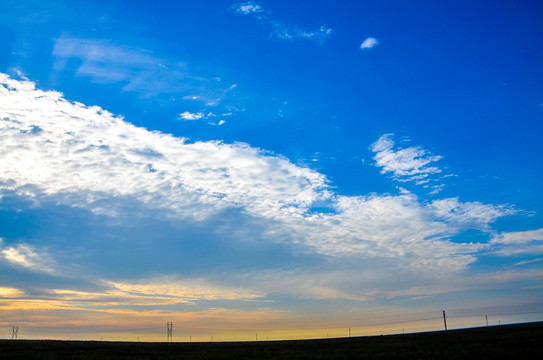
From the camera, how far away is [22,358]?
5222 centimetres

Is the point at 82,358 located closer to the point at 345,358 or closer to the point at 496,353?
the point at 345,358

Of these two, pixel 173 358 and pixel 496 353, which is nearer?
pixel 496 353

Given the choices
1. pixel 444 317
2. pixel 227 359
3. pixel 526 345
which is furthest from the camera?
pixel 444 317

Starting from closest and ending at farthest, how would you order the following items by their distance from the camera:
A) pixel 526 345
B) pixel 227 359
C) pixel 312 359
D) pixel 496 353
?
pixel 496 353 → pixel 526 345 → pixel 312 359 → pixel 227 359

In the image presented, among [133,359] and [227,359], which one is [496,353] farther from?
[133,359]

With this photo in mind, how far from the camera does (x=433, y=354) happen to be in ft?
144

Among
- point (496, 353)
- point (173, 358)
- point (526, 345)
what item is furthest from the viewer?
point (173, 358)

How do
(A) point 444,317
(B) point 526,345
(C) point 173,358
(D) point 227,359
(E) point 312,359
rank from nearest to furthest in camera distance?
(B) point 526,345 < (E) point 312,359 < (D) point 227,359 < (C) point 173,358 < (A) point 444,317

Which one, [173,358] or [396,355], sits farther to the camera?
[173,358]

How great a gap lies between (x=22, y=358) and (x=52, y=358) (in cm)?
379

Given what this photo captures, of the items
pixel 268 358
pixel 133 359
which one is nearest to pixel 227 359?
pixel 268 358

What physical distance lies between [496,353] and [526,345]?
22.6ft

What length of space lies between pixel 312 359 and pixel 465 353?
1669cm

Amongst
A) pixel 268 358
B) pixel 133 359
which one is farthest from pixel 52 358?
pixel 268 358
